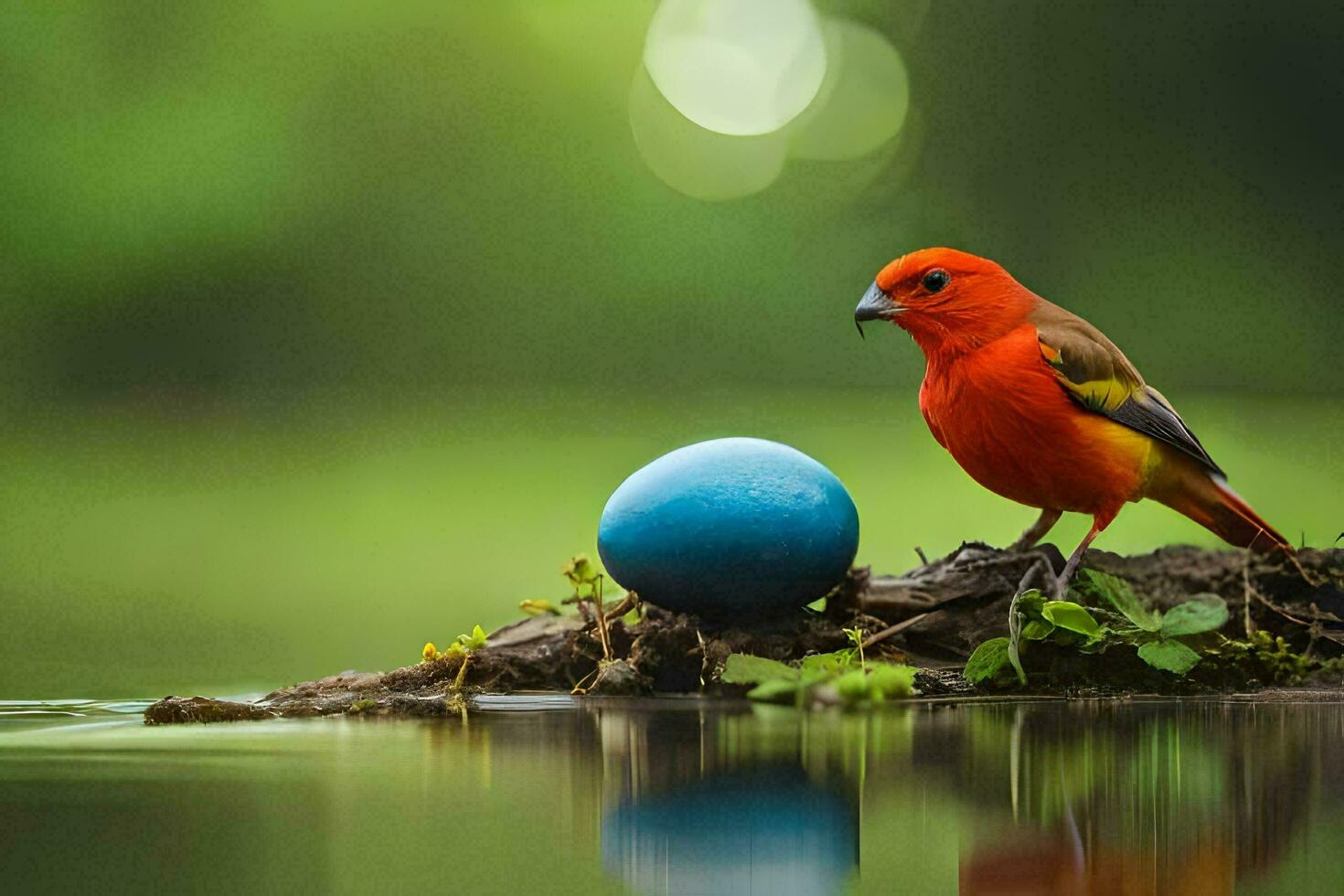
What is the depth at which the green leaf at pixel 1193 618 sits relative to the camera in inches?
125

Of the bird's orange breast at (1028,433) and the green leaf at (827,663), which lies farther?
the bird's orange breast at (1028,433)

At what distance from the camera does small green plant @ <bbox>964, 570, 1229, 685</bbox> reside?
310 cm

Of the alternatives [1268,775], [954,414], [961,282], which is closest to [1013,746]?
[1268,775]

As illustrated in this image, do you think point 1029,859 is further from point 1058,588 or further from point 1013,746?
point 1058,588

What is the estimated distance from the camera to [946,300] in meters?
3.41

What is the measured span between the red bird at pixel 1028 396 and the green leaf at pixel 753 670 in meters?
0.80

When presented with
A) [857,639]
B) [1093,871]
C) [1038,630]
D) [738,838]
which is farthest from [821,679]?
[1093,871]

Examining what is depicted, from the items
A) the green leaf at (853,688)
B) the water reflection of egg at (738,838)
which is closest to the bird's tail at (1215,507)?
the green leaf at (853,688)

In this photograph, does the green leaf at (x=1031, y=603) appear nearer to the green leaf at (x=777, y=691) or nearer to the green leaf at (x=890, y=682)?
the green leaf at (x=890, y=682)

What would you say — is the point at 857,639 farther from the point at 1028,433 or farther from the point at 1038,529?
the point at 1038,529

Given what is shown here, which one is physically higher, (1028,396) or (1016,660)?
(1028,396)

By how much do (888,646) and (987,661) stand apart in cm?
30

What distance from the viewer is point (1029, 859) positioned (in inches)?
64.5

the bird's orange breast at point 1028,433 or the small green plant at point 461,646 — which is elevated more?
the bird's orange breast at point 1028,433
